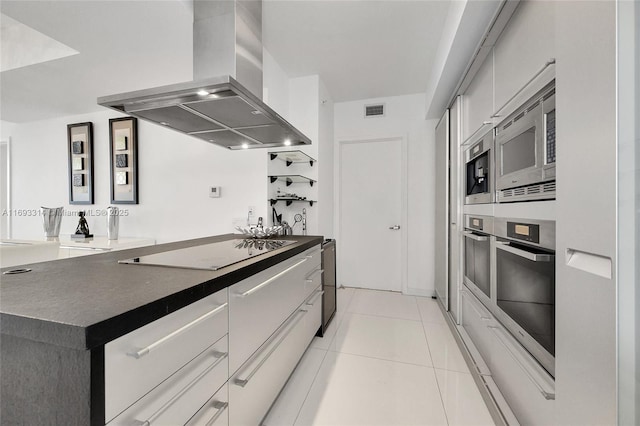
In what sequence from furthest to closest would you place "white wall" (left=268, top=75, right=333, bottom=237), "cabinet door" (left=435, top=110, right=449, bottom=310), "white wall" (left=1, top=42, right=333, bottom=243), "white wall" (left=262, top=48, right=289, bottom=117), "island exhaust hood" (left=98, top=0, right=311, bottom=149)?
"white wall" (left=268, top=75, right=333, bottom=237) → "white wall" (left=1, top=42, right=333, bottom=243) → "cabinet door" (left=435, top=110, right=449, bottom=310) → "white wall" (left=262, top=48, right=289, bottom=117) → "island exhaust hood" (left=98, top=0, right=311, bottom=149)

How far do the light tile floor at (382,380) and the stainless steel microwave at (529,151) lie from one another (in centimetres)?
127

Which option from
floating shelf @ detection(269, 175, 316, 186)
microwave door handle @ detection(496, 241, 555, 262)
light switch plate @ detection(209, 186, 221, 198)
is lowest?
microwave door handle @ detection(496, 241, 555, 262)

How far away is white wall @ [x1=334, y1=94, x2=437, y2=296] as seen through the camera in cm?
360

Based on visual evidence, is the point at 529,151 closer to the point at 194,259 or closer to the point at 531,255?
the point at 531,255

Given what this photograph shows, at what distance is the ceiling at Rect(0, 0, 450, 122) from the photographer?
1.87 meters

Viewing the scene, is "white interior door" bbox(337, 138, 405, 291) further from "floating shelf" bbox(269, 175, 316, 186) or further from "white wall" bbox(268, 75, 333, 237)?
"floating shelf" bbox(269, 175, 316, 186)

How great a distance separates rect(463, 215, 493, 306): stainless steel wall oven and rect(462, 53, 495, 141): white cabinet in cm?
71

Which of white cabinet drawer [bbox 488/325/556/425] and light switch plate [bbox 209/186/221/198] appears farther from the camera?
light switch plate [bbox 209/186/221/198]

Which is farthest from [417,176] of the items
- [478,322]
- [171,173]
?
[171,173]

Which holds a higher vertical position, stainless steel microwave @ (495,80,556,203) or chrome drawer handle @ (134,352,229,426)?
stainless steel microwave @ (495,80,556,203)

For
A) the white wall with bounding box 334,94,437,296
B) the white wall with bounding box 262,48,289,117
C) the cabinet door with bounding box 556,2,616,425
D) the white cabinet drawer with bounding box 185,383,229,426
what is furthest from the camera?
the white wall with bounding box 334,94,437,296

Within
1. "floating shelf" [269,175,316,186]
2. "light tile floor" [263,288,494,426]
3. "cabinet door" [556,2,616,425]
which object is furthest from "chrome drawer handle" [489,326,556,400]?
"floating shelf" [269,175,316,186]

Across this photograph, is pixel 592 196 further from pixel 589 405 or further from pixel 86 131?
pixel 86 131

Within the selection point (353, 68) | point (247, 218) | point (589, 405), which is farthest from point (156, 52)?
point (589, 405)
